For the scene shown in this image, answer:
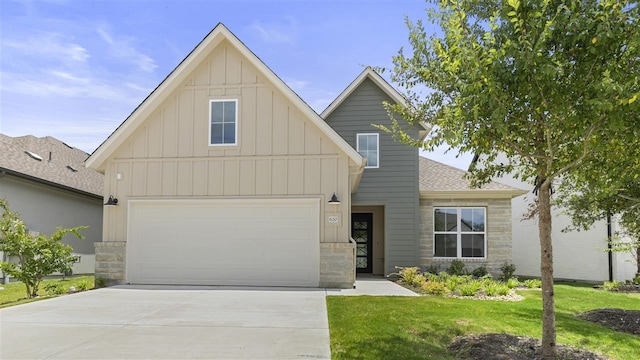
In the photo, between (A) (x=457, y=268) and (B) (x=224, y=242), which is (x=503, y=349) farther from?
(A) (x=457, y=268)

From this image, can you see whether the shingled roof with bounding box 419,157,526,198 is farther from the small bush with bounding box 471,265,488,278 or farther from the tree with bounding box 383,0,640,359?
the tree with bounding box 383,0,640,359

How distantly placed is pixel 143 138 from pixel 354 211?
27.2 feet

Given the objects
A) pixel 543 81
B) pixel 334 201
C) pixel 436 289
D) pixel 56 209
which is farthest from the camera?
pixel 56 209

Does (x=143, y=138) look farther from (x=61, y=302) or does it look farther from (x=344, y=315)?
(x=344, y=315)

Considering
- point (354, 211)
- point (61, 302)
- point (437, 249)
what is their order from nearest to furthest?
point (61, 302), point (437, 249), point (354, 211)

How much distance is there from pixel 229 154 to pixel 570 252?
14.7m

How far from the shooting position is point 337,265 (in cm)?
1238

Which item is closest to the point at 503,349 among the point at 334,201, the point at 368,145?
the point at 334,201

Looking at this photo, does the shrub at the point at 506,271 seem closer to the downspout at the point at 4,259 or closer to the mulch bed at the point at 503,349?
the mulch bed at the point at 503,349

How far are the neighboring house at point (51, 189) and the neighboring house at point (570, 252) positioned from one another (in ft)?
55.7

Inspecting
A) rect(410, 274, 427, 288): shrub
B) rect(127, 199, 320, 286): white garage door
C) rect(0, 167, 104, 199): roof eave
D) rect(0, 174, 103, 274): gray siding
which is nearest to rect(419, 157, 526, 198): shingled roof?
rect(410, 274, 427, 288): shrub

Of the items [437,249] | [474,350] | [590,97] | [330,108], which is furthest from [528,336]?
[330,108]

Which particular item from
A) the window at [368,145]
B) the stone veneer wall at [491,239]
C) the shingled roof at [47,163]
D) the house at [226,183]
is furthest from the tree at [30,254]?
the stone veneer wall at [491,239]

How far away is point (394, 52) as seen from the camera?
723 cm
